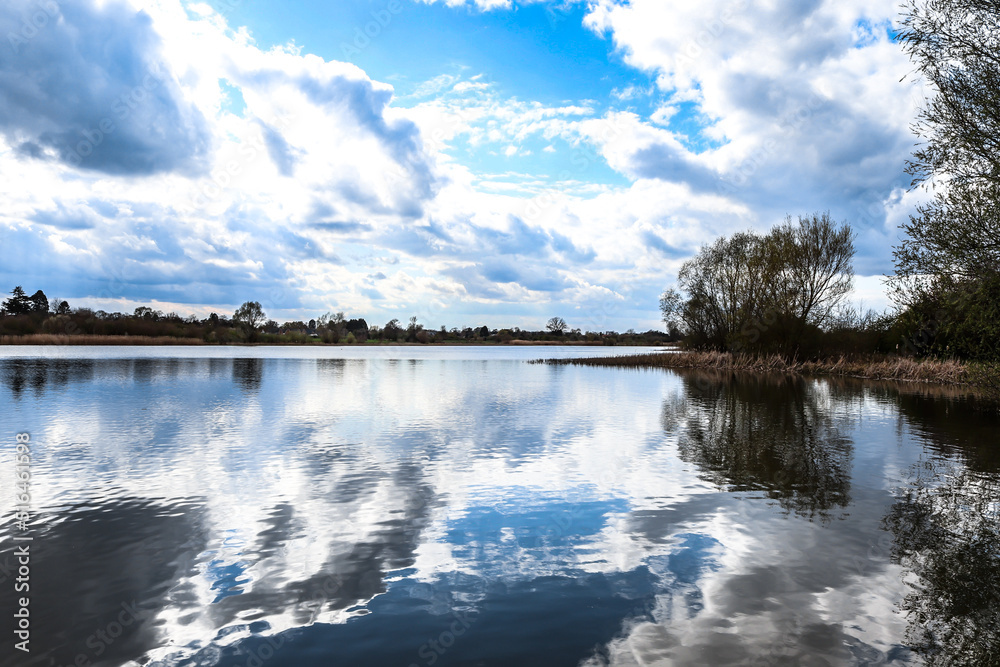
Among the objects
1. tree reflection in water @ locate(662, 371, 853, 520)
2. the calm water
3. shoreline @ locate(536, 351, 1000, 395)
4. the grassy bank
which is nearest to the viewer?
the calm water

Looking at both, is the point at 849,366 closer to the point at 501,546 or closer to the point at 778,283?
the point at 778,283

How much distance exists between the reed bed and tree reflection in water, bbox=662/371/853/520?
6.54 meters

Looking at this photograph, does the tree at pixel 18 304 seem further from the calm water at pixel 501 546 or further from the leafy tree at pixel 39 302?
the calm water at pixel 501 546

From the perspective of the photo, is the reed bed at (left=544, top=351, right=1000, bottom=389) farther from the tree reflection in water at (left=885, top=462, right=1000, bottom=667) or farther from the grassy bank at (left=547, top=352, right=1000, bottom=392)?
the tree reflection in water at (left=885, top=462, right=1000, bottom=667)

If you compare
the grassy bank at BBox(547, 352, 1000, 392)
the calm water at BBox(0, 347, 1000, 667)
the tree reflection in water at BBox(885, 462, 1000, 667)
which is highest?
the grassy bank at BBox(547, 352, 1000, 392)

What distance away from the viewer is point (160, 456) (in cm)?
1206

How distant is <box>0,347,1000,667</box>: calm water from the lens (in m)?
4.87

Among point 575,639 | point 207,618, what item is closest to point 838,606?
point 575,639

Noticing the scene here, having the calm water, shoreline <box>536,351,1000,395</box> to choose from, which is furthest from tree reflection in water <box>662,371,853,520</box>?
shoreline <box>536,351,1000,395</box>

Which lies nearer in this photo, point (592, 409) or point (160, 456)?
point (160, 456)

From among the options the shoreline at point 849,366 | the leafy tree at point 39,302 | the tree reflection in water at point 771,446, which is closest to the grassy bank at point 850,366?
the shoreline at point 849,366

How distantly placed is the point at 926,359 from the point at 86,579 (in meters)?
44.2

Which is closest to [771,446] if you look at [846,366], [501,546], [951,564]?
[951,564]

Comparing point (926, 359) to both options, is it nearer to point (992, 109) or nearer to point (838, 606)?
point (992, 109)
